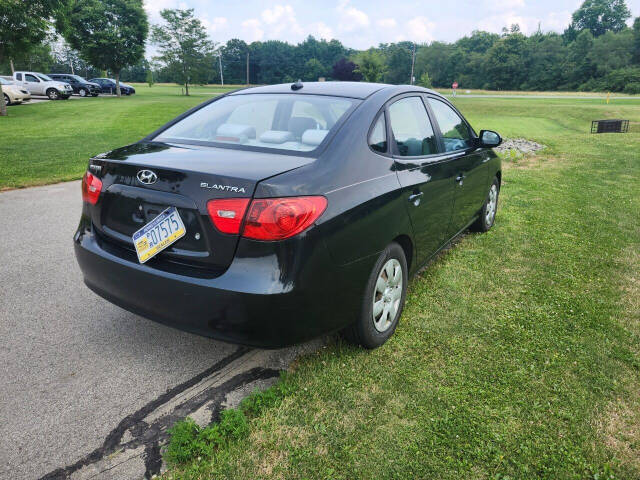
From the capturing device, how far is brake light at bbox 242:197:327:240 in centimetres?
210

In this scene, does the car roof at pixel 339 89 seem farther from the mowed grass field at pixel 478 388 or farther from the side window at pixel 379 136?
the mowed grass field at pixel 478 388

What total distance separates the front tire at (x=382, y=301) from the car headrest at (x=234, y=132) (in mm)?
1144

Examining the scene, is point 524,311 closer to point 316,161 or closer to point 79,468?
point 316,161

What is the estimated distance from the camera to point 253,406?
2379 millimetres

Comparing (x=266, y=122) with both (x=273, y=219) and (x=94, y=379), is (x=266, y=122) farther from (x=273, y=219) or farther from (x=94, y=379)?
(x=94, y=379)

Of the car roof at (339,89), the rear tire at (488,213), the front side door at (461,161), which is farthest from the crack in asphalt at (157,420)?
the rear tire at (488,213)

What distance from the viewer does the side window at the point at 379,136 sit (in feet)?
9.22

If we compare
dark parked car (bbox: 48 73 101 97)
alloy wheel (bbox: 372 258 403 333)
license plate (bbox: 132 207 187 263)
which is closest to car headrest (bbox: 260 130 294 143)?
license plate (bbox: 132 207 187 263)

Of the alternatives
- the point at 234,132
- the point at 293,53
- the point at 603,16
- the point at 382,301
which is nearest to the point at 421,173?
the point at 382,301

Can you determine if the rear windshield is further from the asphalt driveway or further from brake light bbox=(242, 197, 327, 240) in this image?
the asphalt driveway

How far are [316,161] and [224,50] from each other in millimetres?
118686

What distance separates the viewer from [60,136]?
14328mm

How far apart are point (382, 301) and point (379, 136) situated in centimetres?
105

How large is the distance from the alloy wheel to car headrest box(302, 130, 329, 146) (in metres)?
0.86
